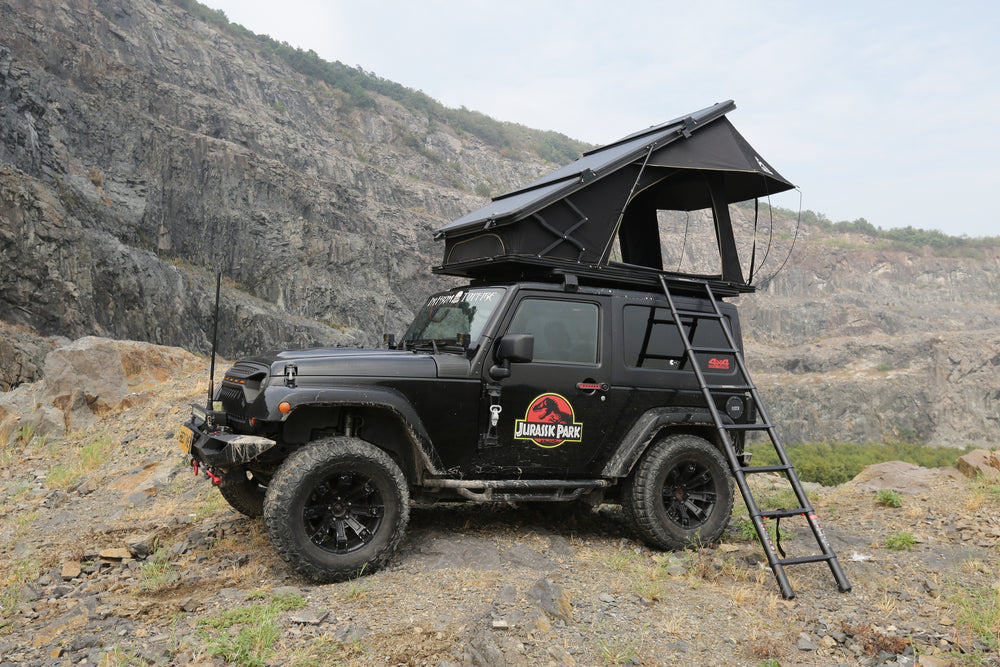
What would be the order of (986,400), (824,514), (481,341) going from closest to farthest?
1. (481,341)
2. (824,514)
3. (986,400)

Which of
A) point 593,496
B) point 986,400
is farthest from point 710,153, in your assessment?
point 986,400

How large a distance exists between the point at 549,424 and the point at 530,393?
31cm

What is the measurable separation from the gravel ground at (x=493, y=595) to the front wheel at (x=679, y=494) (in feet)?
0.60

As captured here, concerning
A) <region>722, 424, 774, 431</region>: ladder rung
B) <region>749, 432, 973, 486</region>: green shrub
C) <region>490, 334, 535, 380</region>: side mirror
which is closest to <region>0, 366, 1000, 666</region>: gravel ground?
<region>722, 424, 774, 431</region>: ladder rung

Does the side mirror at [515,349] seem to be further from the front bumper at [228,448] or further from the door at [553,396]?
the front bumper at [228,448]

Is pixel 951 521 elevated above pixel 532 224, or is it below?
below

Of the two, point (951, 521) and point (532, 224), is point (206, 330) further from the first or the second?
point (951, 521)

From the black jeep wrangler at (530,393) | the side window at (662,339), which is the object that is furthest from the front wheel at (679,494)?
the side window at (662,339)

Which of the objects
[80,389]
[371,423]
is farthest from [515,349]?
[80,389]

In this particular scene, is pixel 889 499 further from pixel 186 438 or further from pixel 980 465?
pixel 186 438

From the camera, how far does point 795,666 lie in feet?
11.7

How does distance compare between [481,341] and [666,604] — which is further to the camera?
[481,341]

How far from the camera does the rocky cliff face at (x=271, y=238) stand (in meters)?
21.7

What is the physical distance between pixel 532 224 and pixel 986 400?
51.8m
